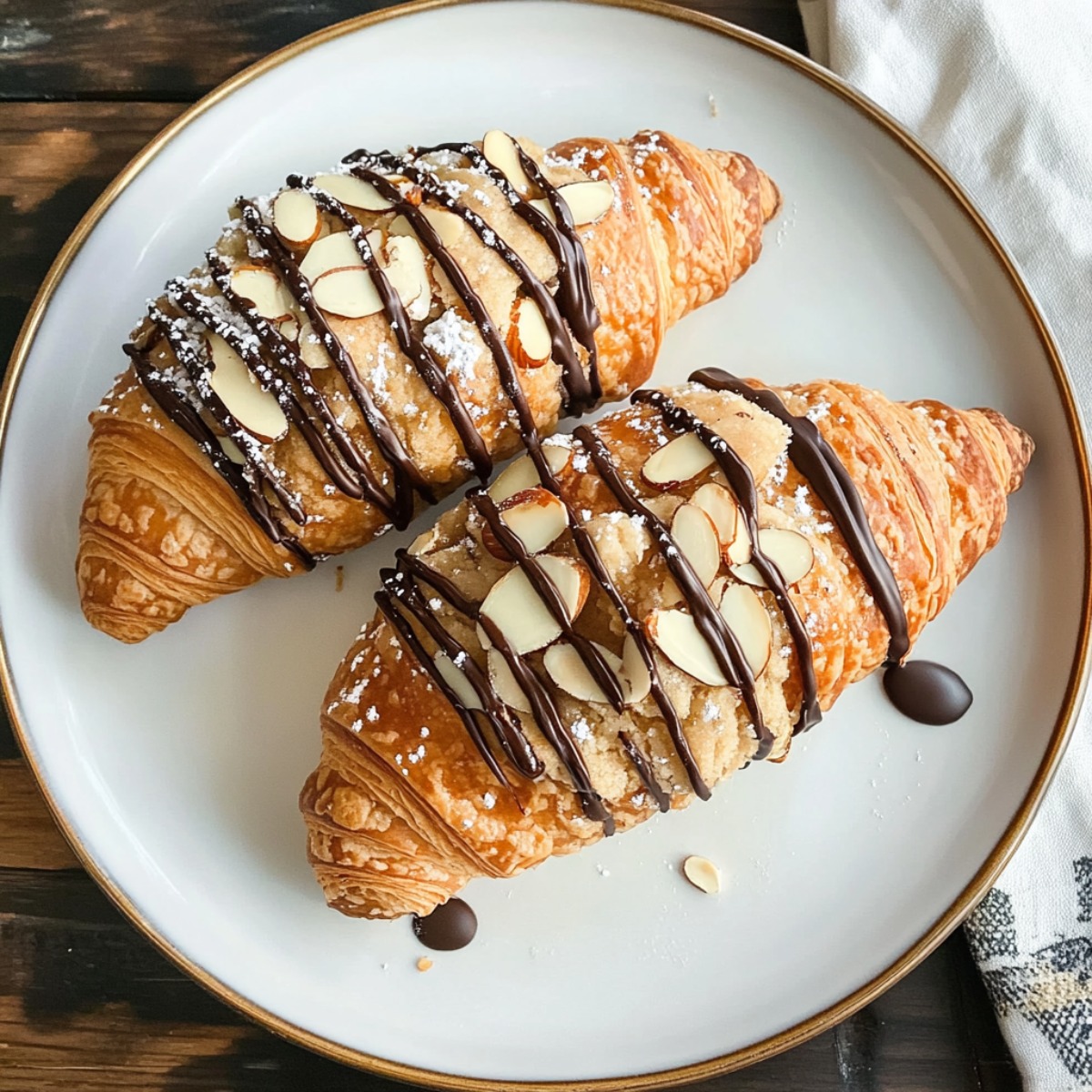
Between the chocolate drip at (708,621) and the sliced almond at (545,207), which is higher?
the sliced almond at (545,207)

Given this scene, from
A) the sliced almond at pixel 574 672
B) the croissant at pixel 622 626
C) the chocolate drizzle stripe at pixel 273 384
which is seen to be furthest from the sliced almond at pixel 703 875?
the chocolate drizzle stripe at pixel 273 384

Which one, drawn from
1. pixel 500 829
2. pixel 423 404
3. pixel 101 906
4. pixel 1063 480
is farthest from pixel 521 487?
pixel 101 906

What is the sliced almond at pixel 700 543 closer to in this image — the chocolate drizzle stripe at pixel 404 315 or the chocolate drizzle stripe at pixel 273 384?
the chocolate drizzle stripe at pixel 404 315

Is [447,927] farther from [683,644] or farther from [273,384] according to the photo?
[273,384]

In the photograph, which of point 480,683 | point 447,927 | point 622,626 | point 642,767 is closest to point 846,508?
point 622,626

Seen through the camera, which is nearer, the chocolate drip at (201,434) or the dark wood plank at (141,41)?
the chocolate drip at (201,434)

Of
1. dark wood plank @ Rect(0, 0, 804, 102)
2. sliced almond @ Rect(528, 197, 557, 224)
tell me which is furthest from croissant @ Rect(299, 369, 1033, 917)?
dark wood plank @ Rect(0, 0, 804, 102)
